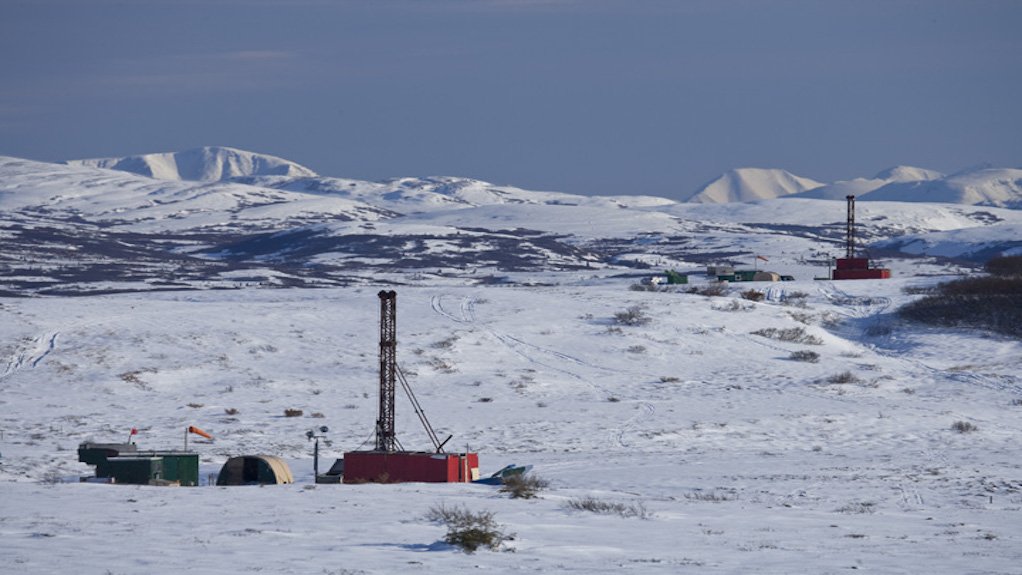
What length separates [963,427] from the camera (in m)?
36.4

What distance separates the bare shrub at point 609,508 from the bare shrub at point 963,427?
18020 mm

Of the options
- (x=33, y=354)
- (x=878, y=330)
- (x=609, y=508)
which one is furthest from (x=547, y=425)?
(x=878, y=330)

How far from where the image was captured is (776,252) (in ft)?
471

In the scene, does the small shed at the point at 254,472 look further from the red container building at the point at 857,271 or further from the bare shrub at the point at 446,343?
the red container building at the point at 857,271

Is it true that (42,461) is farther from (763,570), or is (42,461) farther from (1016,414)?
(1016,414)

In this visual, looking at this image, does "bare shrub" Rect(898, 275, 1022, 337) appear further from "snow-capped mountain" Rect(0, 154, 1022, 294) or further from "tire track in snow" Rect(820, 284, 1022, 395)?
"snow-capped mountain" Rect(0, 154, 1022, 294)

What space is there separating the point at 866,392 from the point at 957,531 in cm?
2550

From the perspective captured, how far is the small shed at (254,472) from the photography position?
26000mm

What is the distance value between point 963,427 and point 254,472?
781 inches

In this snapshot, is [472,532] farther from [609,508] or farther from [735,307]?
[735,307]

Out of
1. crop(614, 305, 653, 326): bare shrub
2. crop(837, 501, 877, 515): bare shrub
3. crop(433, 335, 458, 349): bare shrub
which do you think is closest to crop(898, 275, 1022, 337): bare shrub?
crop(614, 305, 653, 326): bare shrub

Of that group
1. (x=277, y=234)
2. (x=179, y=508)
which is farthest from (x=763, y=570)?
(x=277, y=234)

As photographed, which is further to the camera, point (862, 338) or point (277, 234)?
point (277, 234)

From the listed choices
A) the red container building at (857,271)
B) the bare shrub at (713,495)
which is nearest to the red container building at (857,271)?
the red container building at (857,271)
